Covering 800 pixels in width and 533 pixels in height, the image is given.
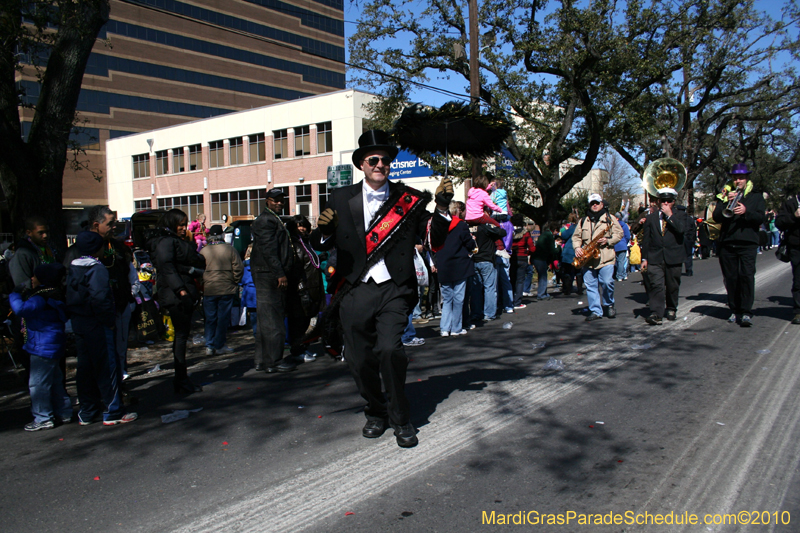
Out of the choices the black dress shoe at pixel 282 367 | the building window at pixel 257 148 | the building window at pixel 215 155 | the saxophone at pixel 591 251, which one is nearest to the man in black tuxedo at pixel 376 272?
the black dress shoe at pixel 282 367

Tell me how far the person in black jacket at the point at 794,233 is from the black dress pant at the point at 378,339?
657cm

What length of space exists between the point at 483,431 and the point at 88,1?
26.1 ft

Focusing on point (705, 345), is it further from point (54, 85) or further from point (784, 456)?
point (54, 85)

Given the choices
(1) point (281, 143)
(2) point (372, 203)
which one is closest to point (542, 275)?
(2) point (372, 203)

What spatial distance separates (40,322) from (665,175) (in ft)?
31.8

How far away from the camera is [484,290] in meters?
9.64

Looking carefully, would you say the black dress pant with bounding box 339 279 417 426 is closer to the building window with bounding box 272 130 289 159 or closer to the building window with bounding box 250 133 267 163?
the building window with bounding box 272 130 289 159

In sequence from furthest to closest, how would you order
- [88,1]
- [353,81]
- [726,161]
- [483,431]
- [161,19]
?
1. [161,19]
2. [726,161]
3. [353,81]
4. [88,1]
5. [483,431]

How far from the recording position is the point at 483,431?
4.28 metres

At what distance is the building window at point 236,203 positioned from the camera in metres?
43.1

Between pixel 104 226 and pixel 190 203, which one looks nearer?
pixel 104 226

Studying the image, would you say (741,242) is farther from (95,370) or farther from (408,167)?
(408,167)

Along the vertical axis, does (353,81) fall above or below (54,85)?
above

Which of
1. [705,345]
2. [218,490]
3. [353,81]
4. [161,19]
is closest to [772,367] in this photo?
[705,345]
